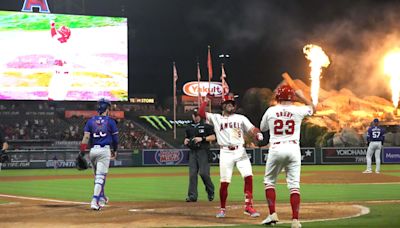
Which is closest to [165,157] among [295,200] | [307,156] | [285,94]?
[307,156]

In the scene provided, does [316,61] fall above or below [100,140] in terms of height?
above

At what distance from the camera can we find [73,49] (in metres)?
46.7

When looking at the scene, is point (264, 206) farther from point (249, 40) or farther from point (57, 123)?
point (249, 40)

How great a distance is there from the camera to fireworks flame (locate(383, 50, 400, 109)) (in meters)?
61.4

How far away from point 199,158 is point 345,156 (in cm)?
2635

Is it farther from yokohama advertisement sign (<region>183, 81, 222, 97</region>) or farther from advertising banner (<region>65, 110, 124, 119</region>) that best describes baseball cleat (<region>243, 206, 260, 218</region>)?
yokohama advertisement sign (<region>183, 81, 222, 97</region>)

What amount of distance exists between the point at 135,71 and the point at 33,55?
3630cm

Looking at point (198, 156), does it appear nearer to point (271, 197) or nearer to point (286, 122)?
point (271, 197)

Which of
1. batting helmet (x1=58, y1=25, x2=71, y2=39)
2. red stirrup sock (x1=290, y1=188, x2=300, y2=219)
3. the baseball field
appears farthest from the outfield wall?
red stirrup sock (x1=290, y1=188, x2=300, y2=219)

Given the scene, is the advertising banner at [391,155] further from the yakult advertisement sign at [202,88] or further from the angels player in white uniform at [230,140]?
the angels player in white uniform at [230,140]

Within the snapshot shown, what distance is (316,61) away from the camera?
6456 cm

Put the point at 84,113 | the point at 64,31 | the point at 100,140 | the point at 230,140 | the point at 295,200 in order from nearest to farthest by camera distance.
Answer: the point at 295,200 < the point at 230,140 < the point at 100,140 < the point at 64,31 < the point at 84,113

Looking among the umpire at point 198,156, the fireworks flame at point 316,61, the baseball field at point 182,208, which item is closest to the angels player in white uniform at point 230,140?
the baseball field at point 182,208

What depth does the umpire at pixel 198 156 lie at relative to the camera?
46.3 feet
